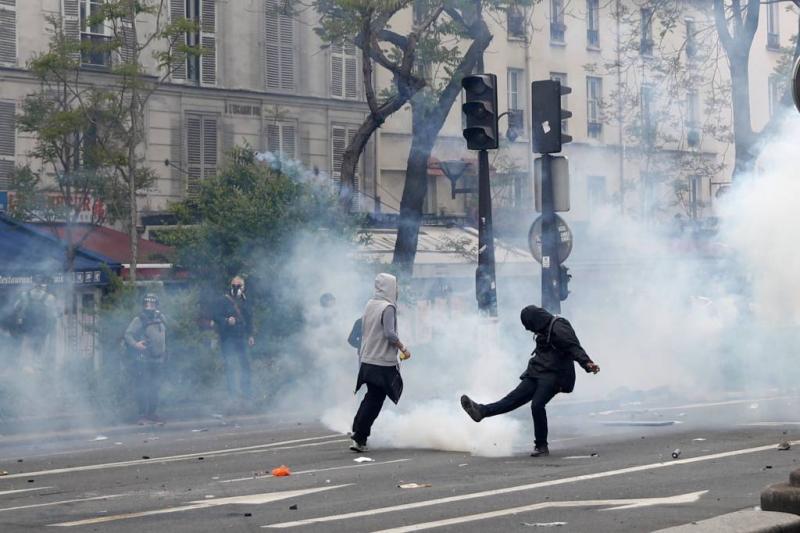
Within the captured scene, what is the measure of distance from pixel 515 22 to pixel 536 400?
47.0ft

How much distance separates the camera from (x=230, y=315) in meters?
20.9

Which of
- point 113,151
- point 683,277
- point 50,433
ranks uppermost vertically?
point 113,151

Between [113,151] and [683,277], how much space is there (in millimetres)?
9873

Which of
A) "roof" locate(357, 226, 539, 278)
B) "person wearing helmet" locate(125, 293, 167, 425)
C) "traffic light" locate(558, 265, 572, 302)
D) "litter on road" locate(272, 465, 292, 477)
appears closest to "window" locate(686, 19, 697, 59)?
"roof" locate(357, 226, 539, 278)

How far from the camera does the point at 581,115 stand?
80.3 feet

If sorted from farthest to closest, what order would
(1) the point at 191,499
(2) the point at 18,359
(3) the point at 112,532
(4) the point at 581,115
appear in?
1. (4) the point at 581,115
2. (2) the point at 18,359
3. (1) the point at 191,499
4. (3) the point at 112,532

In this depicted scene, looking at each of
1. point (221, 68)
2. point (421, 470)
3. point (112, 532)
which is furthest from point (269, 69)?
point (112, 532)

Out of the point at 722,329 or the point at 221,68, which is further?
the point at 221,68

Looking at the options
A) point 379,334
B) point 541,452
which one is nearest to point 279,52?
point 379,334

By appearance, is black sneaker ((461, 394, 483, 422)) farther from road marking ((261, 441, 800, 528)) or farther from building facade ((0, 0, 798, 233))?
building facade ((0, 0, 798, 233))

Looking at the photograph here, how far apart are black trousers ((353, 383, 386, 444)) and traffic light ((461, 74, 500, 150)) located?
13.7 ft

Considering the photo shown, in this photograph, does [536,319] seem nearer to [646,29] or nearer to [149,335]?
[149,335]

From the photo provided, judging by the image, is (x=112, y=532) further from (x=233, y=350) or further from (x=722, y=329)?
(x=722, y=329)

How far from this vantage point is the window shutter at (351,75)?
3619 cm
